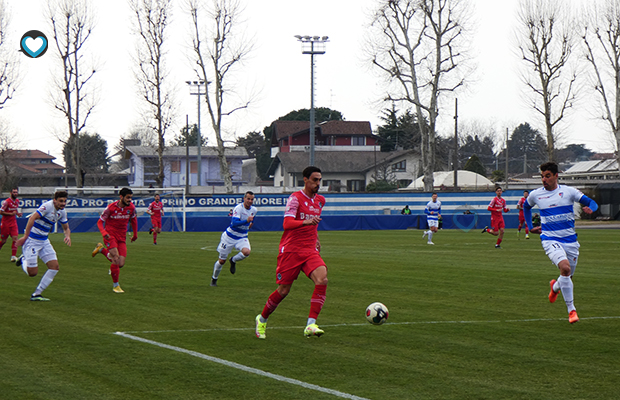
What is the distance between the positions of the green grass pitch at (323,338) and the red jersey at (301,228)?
121cm

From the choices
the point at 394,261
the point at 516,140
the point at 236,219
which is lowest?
the point at 394,261

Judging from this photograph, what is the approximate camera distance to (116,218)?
14.5 m

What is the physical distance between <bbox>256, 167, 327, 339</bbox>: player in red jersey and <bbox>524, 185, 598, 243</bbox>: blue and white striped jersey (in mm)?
3751

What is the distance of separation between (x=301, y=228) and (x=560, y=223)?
406cm

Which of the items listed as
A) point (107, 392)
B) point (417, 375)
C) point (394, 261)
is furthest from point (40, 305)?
point (394, 261)

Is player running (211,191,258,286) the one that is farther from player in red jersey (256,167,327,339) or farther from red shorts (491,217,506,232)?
red shorts (491,217,506,232)

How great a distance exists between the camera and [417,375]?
7.08 metres

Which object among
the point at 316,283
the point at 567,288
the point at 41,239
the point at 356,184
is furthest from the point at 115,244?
the point at 356,184

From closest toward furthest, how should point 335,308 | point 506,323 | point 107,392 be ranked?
point 107,392 → point 506,323 → point 335,308

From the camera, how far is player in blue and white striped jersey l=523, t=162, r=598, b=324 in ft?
33.4

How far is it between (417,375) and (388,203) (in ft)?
128

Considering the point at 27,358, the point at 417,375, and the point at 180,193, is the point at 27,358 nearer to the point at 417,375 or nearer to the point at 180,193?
the point at 417,375

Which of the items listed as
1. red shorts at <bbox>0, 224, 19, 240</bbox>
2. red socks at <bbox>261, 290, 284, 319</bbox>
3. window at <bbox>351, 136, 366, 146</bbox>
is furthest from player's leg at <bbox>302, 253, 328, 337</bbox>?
window at <bbox>351, 136, 366, 146</bbox>

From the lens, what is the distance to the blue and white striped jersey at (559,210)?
10.3 metres
